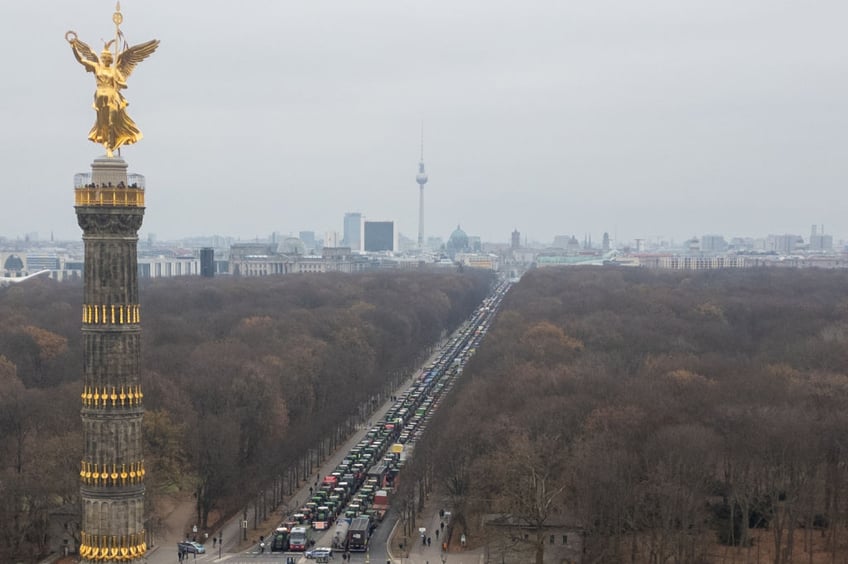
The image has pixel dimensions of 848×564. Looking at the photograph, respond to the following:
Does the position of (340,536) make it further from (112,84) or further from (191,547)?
(112,84)

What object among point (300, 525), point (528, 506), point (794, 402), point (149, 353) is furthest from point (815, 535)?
point (149, 353)

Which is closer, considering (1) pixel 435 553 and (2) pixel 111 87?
(2) pixel 111 87

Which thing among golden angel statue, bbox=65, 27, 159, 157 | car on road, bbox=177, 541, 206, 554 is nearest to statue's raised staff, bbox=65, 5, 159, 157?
golden angel statue, bbox=65, 27, 159, 157

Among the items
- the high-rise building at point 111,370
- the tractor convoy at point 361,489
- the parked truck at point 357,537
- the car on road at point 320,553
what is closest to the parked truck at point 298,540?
the tractor convoy at point 361,489

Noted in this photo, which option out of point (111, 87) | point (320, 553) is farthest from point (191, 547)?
point (111, 87)

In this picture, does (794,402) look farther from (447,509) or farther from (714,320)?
(714,320)

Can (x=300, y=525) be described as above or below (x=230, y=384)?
below
